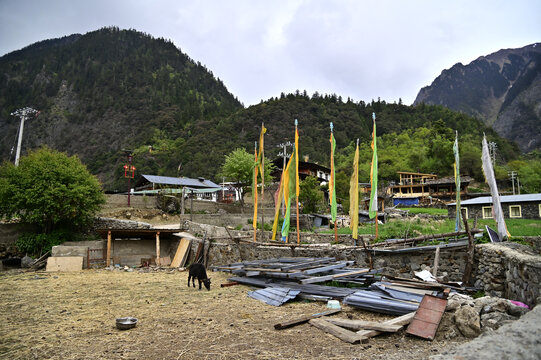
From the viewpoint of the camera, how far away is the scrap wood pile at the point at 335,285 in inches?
267

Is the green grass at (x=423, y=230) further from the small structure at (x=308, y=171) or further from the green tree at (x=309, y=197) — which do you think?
the small structure at (x=308, y=171)

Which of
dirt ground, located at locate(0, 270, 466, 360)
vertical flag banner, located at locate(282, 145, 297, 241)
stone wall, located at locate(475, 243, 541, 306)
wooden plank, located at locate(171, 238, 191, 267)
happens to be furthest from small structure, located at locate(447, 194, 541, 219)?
dirt ground, located at locate(0, 270, 466, 360)

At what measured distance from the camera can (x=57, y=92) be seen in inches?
5945

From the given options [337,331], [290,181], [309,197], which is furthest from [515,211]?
[337,331]

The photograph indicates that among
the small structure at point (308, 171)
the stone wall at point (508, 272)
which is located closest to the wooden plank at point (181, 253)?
the stone wall at point (508, 272)

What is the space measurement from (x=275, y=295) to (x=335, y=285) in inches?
74.7

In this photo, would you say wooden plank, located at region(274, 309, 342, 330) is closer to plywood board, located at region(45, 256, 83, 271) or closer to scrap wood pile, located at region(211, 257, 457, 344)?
scrap wood pile, located at region(211, 257, 457, 344)

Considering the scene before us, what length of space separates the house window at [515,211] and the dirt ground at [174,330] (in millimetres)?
30795

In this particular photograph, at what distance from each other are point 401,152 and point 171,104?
322ft

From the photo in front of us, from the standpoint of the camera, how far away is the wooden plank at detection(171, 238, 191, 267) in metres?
17.9

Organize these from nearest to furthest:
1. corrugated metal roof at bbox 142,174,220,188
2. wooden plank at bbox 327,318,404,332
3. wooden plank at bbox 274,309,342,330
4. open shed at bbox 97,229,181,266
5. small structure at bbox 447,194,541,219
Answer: wooden plank at bbox 327,318,404,332
wooden plank at bbox 274,309,342,330
open shed at bbox 97,229,181,266
small structure at bbox 447,194,541,219
corrugated metal roof at bbox 142,174,220,188

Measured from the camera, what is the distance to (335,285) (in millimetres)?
9164

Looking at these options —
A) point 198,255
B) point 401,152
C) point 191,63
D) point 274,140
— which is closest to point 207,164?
point 274,140

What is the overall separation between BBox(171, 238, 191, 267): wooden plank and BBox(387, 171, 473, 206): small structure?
Result: 41767 millimetres
